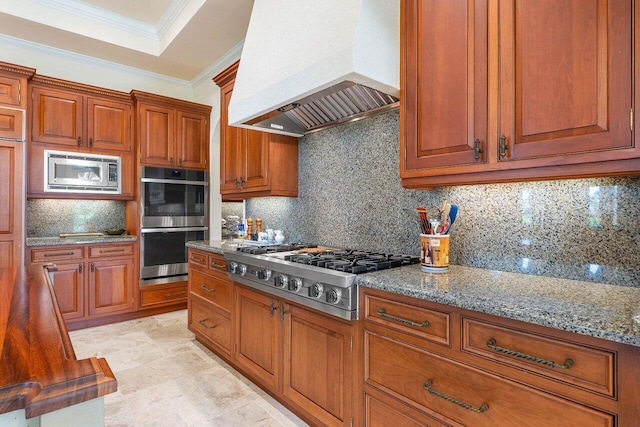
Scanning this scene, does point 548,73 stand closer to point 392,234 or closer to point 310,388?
point 392,234

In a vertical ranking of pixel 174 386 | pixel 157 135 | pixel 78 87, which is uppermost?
pixel 78 87

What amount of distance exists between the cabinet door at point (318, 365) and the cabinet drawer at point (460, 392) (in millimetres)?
156

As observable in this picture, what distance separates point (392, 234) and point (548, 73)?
122 cm

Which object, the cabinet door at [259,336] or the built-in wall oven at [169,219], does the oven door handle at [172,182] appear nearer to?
the built-in wall oven at [169,219]

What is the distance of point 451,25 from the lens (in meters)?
1.54

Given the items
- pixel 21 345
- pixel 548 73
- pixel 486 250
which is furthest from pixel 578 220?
pixel 21 345

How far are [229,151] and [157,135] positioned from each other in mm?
1369

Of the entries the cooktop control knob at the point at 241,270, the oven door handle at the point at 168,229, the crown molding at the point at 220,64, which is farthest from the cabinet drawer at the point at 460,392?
the crown molding at the point at 220,64

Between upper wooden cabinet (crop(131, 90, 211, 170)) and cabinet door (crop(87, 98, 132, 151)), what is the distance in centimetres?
18

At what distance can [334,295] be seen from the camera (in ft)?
5.28

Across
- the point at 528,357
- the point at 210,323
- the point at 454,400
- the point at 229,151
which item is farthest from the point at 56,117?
the point at 528,357

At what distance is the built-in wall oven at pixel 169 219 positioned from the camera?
12.9ft

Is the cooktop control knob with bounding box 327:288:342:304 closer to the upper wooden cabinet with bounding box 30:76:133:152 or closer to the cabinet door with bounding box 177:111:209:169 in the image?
the cabinet door with bounding box 177:111:209:169

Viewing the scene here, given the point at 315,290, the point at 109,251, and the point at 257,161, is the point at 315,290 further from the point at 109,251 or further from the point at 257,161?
the point at 109,251
